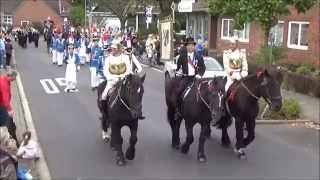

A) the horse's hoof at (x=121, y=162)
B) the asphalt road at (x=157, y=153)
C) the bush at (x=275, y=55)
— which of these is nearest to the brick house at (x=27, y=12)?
the bush at (x=275, y=55)

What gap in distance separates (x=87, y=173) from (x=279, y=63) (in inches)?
709

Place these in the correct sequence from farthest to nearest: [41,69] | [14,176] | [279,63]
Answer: [41,69] → [279,63] → [14,176]

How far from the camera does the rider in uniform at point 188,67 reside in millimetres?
12545

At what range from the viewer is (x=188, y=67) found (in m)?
12.9

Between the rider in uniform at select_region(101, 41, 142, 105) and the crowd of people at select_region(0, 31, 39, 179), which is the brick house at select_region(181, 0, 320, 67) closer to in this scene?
the rider in uniform at select_region(101, 41, 142, 105)

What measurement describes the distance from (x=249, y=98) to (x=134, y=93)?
7.88ft

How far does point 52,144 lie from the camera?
13.3m

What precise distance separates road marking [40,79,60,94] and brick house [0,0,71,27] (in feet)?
263

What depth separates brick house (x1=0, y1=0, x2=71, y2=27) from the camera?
10531 centimetres

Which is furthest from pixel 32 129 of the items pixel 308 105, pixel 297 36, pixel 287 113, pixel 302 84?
pixel 297 36

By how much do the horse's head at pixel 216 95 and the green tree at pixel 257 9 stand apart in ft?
17.3

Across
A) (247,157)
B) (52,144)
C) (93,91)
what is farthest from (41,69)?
(247,157)

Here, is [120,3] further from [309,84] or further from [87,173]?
[87,173]

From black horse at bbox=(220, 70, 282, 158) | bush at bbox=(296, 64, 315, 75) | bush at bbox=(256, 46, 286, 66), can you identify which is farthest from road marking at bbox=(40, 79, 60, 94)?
black horse at bbox=(220, 70, 282, 158)
